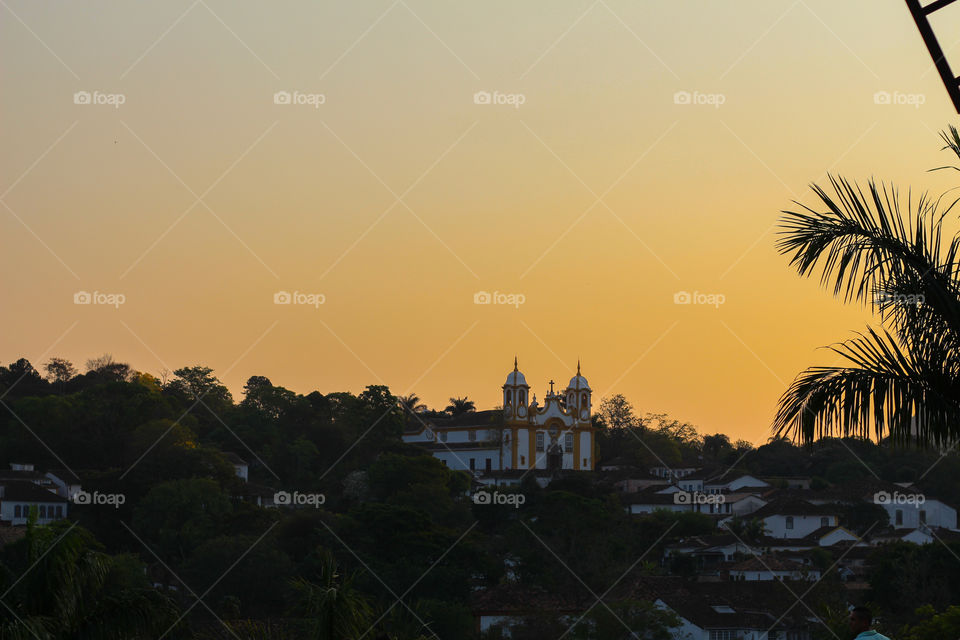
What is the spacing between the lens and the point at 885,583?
42.4 m

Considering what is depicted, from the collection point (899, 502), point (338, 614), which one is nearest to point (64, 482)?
point (899, 502)

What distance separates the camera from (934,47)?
5.40 meters

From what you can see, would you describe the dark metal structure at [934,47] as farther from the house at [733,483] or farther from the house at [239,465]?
the house at [733,483]

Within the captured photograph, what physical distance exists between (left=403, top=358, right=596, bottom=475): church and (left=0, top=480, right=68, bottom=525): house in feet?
112

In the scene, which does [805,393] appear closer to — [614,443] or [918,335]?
[918,335]

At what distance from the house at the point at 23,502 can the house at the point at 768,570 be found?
30.8 meters

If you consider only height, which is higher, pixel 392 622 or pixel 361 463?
pixel 361 463

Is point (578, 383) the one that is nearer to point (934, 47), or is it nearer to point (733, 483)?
point (733, 483)

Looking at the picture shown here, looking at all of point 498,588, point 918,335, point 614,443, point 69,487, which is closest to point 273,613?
point 498,588

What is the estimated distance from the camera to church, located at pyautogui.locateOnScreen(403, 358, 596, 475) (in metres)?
88.7

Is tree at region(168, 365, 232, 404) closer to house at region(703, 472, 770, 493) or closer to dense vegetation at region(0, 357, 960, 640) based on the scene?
dense vegetation at region(0, 357, 960, 640)

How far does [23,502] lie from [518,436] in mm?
38737

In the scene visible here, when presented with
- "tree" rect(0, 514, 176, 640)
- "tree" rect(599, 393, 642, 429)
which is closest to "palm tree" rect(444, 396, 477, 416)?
"tree" rect(599, 393, 642, 429)

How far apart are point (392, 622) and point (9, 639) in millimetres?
22390
